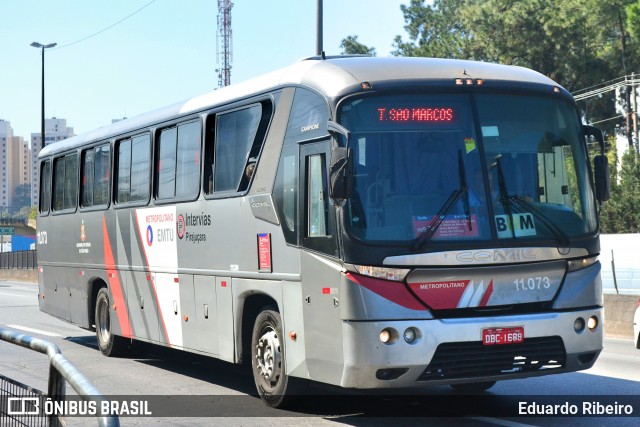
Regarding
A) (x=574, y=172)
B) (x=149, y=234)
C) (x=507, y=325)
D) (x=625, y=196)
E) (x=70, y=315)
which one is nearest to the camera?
(x=507, y=325)

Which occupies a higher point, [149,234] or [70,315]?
[149,234]

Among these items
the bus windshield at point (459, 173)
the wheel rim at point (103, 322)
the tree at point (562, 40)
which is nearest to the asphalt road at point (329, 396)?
the wheel rim at point (103, 322)

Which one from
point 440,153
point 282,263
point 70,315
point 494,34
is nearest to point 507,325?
point 440,153

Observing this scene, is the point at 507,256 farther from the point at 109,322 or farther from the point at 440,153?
the point at 109,322

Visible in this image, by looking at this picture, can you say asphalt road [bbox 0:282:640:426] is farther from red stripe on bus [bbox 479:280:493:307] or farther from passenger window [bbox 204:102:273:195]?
passenger window [bbox 204:102:273:195]

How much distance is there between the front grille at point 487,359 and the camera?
8.65 meters

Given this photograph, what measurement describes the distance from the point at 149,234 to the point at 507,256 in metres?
6.37

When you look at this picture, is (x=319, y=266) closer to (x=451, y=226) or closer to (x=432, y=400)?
(x=451, y=226)

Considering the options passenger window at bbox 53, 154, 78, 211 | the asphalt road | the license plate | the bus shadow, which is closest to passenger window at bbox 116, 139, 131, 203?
passenger window at bbox 53, 154, 78, 211

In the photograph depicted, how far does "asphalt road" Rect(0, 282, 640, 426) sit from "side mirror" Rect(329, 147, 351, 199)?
225 cm

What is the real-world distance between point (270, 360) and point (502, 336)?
8.41 feet

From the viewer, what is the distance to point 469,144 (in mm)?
9141

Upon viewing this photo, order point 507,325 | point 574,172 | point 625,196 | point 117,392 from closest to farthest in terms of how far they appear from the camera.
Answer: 1. point 507,325
2. point 574,172
3. point 117,392
4. point 625,196

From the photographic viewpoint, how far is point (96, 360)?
605 inches
